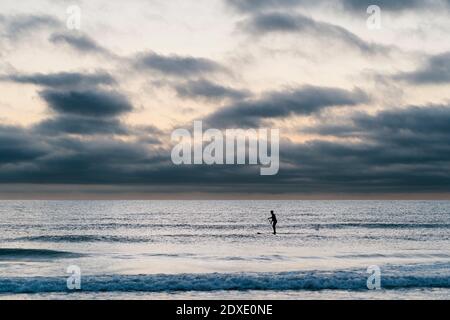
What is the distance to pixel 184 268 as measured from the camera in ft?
92.9

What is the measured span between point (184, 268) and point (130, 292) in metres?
6.69

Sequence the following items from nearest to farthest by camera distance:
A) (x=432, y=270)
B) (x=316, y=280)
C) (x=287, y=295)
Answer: (x=287, y=295) → (x=316, y=280) → (x=432, y=270)

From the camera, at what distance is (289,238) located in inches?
1863

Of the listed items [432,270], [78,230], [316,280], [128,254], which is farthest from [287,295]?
[78,230]

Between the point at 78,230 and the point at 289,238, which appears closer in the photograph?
the point at 289,238

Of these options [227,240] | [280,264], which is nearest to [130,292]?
[280,264]

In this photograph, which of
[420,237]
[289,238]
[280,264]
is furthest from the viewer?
[420,237]

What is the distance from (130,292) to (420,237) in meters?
39.0
